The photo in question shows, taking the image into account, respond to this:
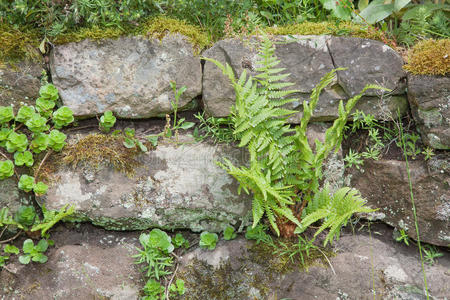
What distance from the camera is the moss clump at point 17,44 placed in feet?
10.5

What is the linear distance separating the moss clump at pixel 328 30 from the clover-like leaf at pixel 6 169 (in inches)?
91.5

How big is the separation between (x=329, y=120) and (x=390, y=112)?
0.49m

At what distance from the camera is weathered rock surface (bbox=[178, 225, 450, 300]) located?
3018mm

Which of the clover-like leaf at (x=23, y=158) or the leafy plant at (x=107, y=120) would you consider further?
the leafy plant at (x=107, y=120)

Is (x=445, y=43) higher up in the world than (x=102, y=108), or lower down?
higher up

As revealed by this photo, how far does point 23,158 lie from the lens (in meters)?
3.17

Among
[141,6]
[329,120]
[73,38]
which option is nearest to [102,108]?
[73,38]

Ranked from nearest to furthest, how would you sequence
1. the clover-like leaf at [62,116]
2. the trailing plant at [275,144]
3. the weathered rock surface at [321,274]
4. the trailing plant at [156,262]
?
the trailing plant at [275,144] → the weathered rock surface at [321,274] → the trailing plant at [156,262] → the clover-like leaf at [62,116]

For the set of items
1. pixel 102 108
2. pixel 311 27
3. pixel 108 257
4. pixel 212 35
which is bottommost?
pixel 108 257

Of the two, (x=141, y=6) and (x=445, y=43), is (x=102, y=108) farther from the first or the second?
(x=445, y=43)

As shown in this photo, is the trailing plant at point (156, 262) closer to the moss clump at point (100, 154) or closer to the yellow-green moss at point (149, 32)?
the moss clump at point (100, 154)

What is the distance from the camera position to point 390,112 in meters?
3.32

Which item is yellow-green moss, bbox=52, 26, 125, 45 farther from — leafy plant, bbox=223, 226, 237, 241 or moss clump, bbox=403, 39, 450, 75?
moss clump, bbox=403, 39, 450, 75

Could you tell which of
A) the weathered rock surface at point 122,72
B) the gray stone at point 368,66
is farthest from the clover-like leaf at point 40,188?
the gray stone at point 368,66
